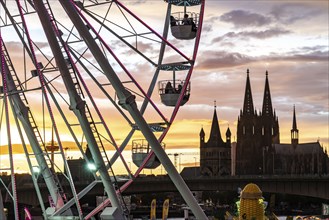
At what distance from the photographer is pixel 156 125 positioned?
43.9 meters

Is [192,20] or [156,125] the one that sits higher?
[192,20]

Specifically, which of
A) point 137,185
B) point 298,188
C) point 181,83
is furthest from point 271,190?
point 181,83

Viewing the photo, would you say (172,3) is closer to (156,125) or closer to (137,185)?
(156,125)

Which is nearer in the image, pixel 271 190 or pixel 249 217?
pixel 249 217

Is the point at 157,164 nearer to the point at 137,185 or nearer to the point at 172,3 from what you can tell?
the point at 172,3

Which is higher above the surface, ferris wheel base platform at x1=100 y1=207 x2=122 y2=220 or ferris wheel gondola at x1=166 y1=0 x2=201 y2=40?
ferris wheel gondola at x1=166 y1=0 x2=201 y2=40

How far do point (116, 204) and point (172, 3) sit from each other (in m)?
11.6

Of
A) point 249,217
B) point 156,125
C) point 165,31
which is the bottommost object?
point 249,217

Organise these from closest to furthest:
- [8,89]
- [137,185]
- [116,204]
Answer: [116,204] < [8,89] < [137,185]

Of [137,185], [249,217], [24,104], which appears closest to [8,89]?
[24,104]

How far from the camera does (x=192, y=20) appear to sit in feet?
146

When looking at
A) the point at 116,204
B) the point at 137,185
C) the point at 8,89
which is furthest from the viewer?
the point at 137,185

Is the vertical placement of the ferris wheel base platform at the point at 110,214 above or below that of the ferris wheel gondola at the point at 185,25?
below

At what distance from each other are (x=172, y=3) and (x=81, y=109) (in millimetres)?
8774
